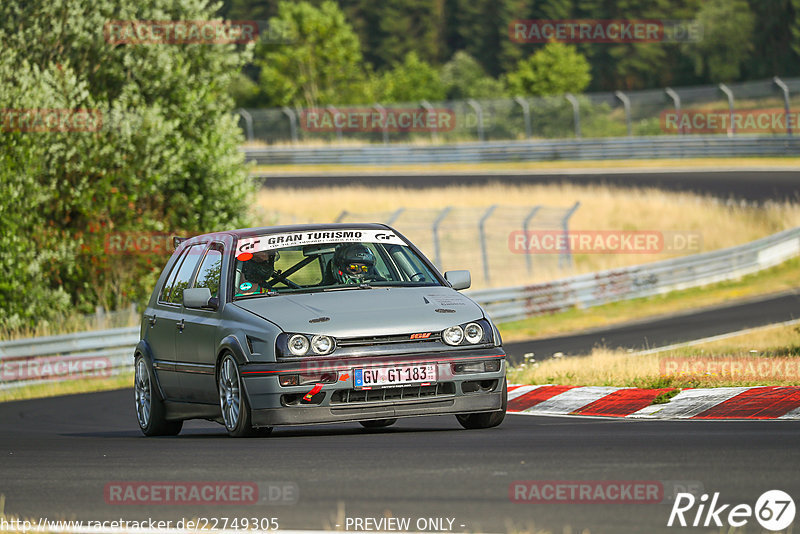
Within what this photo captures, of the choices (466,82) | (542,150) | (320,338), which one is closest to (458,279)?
(320,338)

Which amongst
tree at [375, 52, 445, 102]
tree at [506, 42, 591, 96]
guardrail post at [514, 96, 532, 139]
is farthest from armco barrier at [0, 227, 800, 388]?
tree at [375, 52, 445, 102]

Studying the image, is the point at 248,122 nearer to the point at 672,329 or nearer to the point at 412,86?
the point at 412,86

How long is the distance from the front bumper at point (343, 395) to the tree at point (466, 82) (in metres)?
75.2

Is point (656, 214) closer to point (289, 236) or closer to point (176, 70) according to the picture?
point (176, 70)

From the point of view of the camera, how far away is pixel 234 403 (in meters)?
9.52

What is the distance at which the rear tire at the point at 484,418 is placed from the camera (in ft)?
31.9

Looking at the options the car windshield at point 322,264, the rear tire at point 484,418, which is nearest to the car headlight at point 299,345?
the car windshield at point 322,264

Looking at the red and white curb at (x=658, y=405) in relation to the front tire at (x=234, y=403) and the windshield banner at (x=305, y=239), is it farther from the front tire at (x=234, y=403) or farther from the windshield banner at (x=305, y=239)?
Answer: the front tire at (x=234, y=403)

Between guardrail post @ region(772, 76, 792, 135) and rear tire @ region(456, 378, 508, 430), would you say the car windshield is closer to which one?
rear tire @ region(456, 378, 508, 430)

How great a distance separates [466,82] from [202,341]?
82.4m

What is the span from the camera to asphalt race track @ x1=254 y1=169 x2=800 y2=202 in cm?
4078

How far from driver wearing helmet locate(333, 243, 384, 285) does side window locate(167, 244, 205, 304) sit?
1361 mm

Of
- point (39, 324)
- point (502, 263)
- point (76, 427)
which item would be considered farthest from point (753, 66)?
point (76, 427)

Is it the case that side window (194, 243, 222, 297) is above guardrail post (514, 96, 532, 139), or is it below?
above
